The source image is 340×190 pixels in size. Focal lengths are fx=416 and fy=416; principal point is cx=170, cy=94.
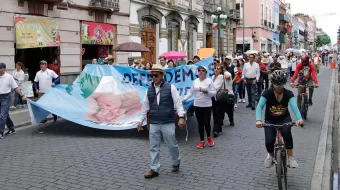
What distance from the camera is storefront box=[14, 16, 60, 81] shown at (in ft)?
49.6

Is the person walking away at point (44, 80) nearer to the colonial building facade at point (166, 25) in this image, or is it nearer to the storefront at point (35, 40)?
the storefront at point (35, 40)

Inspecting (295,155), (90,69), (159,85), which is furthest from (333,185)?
(90,69)

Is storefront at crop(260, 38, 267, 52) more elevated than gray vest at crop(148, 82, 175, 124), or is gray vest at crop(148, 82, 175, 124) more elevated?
storefront at crop(260, 38, 267, 52)

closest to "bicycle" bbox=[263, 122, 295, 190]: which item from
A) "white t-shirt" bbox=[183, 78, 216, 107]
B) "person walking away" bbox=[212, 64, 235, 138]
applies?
"white t-shirt" bbox=[183, 78, 216, 107]

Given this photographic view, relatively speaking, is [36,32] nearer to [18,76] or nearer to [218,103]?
[18,76]

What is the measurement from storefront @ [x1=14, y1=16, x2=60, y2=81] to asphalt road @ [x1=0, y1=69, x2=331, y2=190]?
569 cm

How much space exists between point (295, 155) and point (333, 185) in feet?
4.61

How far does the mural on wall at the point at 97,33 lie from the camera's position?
1888 centimetres

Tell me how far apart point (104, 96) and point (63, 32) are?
8.20 meters

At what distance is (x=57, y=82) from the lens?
11.5 meters

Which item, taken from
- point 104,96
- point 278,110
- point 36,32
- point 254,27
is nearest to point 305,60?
point 104,96

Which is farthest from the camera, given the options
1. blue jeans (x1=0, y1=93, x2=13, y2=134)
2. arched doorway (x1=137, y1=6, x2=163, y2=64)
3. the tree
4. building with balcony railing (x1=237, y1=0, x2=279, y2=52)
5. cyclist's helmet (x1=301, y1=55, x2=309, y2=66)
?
the tree

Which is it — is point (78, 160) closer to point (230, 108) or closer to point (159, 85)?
point (159, 85)

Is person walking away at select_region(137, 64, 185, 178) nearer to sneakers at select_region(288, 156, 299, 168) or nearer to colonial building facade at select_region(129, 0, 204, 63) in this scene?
sneakers at select_region(288, 156, 299, 168)
